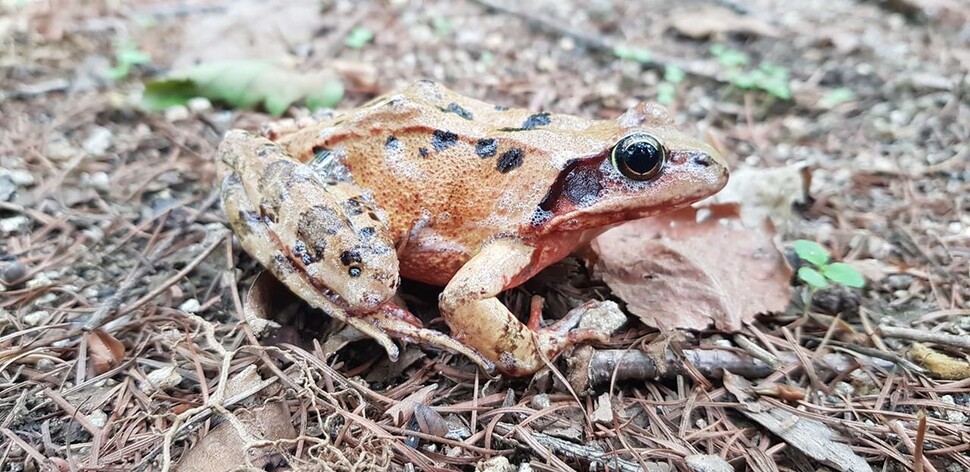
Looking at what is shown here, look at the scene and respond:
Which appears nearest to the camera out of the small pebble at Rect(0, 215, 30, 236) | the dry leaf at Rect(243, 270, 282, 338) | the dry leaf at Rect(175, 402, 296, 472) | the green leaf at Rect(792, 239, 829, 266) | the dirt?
the dry leaf at Rect(175, 402, 296, 472)

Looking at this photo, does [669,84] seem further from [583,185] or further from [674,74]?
[583,185]

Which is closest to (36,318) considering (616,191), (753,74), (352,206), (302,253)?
(302,253)

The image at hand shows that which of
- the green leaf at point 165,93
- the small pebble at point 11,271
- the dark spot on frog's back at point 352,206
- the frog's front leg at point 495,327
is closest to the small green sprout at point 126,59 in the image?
the green leaf at point 165,93

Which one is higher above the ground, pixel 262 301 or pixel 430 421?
pixel 262 301

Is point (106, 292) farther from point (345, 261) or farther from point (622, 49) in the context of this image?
point (622, 49)

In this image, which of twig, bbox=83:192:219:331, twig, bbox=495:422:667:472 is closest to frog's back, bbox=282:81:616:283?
twig, bbox=495:422:667:472

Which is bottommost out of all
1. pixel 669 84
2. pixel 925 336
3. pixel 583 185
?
pixel 925 336

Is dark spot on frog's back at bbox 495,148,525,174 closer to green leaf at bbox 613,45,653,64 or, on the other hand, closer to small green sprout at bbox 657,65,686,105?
small green sprout at bbox 657,65,686,105
